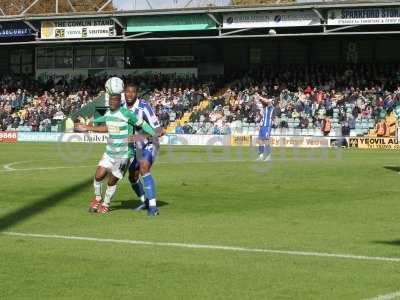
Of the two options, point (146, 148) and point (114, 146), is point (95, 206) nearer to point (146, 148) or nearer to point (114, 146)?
point (114, 146)

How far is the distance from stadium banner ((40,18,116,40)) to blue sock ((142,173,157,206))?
38.3m

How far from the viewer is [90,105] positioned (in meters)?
54.2

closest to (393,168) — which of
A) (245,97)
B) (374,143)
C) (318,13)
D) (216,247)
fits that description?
(216,247)

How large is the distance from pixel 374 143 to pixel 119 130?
2973cm

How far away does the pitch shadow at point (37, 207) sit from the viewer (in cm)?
1289

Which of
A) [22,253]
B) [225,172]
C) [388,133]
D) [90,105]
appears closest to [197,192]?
[225,172]

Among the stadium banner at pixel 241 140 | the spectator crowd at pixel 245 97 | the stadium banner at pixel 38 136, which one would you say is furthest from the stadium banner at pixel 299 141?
the stadium banner at pixel 38 136

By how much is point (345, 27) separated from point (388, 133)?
6294mm

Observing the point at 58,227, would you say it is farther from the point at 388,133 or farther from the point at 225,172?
the point at 388,133

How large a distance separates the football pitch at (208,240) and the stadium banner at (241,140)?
80.2 feet

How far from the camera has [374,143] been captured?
139 feet

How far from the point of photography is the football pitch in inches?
317

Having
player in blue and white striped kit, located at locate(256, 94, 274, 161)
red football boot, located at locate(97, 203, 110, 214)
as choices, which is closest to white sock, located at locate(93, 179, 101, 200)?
red football boot, located at locate(97, 203, 110, 214)

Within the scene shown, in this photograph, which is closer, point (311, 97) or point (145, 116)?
point (145, 116)
